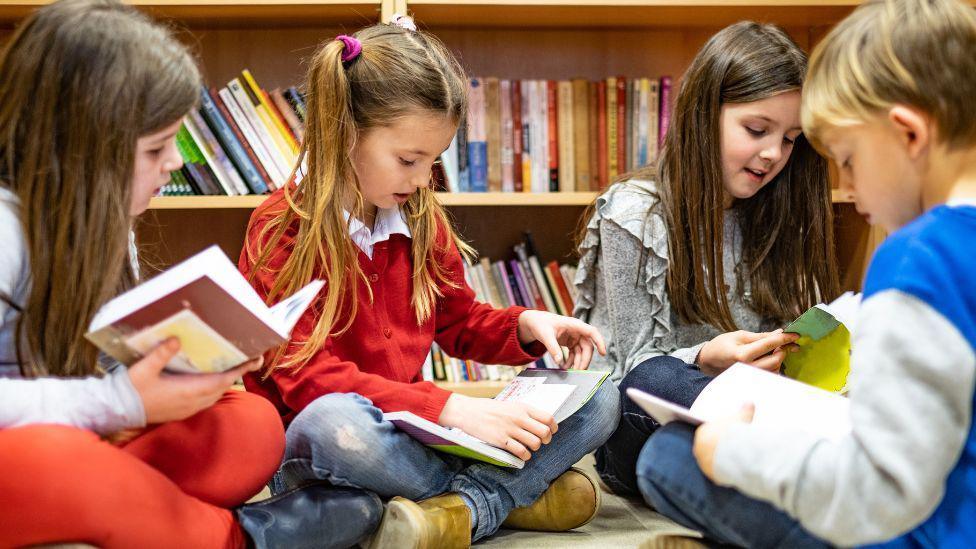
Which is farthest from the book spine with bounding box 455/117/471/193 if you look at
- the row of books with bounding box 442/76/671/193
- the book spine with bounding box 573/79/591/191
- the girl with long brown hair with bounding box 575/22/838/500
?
the girl with long brown hair with bounding box 575/22/838/500

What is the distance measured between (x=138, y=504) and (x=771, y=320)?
40.0 inches

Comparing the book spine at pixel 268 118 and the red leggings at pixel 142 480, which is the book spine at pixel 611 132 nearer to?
the book spine at pixel 268 118

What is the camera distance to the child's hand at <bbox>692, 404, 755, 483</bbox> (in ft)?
2.58

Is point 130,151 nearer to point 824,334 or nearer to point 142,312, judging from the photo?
point 142,312

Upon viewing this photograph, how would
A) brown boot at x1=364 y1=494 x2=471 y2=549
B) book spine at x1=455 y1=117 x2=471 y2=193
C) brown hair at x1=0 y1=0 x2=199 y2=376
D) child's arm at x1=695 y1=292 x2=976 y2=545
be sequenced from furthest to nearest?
1. book spine at x1=455 y1=117 x2=471 y2=193
2. brown boot at x1=364 y1=494 x2=471 y2=549
3. brown hair at x1=0 y1=0 x2=199 y2=376
4. child's arm at x1=695 y1=292 x2=976 y2=545

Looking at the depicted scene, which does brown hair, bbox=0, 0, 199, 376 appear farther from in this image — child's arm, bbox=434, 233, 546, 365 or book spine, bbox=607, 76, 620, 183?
book spine, bbox=607, 76, 620, 183

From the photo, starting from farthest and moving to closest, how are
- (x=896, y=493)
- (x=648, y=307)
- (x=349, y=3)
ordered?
1. (x=349, y=3)
2. (x=648, y=307)
3. (x=896, y=493)

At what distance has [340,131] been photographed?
48.8 inches

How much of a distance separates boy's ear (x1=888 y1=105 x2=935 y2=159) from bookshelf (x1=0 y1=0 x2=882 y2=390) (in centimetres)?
119

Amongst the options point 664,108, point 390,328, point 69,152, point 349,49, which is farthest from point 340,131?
point 664,108

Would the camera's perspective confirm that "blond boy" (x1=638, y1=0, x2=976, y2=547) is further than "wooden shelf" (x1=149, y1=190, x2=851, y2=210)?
No

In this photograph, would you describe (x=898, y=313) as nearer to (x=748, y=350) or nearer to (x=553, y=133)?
(x=748, y=350)

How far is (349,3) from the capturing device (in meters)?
1.76

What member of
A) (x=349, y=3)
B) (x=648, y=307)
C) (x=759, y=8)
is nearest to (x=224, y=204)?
(x=349, y=3)
